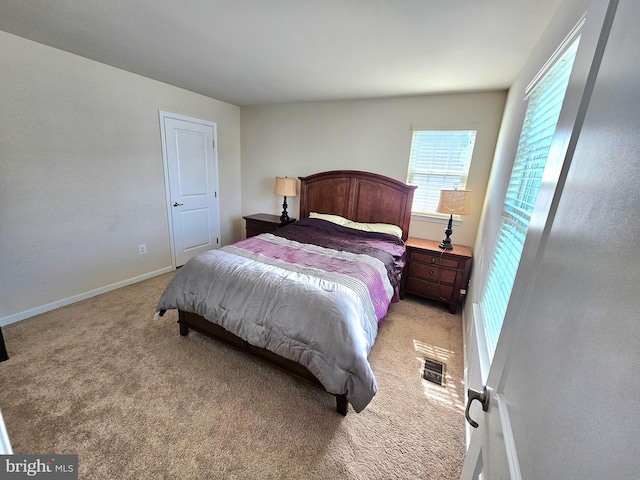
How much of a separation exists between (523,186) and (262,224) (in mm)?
3160

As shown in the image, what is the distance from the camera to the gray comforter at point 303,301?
151 cm

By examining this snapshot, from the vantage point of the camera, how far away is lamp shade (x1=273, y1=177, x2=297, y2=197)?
3.76 meters

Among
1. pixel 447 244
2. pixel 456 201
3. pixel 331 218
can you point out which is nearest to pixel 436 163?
pixel 456 201

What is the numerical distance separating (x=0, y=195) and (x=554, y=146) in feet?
11.6

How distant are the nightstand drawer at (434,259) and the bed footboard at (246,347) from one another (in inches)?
71.2

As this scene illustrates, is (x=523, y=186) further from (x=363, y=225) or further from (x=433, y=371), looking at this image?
(x=363, y=225)

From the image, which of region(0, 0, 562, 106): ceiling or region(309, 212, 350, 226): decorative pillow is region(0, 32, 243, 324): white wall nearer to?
region(0, 0, 562, 106): ceiling

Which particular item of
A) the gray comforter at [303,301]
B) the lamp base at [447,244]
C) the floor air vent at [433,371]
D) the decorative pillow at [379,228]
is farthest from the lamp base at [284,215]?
the floor air vent at [433,371]

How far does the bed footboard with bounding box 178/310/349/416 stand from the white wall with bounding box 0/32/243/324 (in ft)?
4.93

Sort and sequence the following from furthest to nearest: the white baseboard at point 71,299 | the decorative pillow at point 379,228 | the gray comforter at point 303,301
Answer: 1. the decorative pillow at point 379,228
2. the white baseboard at point 71,299
3. the gray comforter at point 303,301

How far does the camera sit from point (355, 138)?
3.46 metres

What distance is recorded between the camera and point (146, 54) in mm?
2322

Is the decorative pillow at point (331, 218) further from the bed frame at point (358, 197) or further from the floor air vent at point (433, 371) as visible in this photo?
the floor air vent at point (433, 371)

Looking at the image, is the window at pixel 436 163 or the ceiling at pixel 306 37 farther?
the window at pixel 436 163
